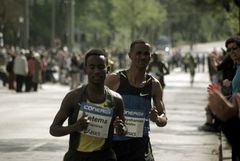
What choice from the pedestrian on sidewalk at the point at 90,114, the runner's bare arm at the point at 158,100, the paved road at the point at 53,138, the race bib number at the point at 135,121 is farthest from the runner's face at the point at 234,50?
the paved road at the point at 53,138

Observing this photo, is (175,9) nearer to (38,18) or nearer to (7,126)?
(38,18)

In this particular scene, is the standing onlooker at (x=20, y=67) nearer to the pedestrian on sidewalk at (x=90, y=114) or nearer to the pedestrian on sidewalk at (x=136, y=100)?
the pedestrian on sidewalk at (x=136, y=100)

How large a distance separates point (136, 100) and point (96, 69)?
154 centimetres

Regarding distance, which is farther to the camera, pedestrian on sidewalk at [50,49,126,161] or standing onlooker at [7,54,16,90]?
standing onlooker at [7,54,16,90]

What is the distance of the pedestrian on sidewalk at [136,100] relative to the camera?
818 cm

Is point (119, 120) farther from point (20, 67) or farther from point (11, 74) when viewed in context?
point (11, 74)

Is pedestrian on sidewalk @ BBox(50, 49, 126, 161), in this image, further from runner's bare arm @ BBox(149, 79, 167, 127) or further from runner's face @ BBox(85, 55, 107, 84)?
runner's bare arm @ BBox(149, 79, 167, 127)

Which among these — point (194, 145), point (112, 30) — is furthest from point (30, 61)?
point (112, 30)

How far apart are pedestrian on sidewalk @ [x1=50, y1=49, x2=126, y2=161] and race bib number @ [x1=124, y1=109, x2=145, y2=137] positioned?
1.38 meters

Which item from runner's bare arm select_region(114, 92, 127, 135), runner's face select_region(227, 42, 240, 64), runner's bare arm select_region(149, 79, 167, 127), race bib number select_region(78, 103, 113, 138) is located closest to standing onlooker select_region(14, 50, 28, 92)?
runner's face select_region(227, 42, 240, 64)

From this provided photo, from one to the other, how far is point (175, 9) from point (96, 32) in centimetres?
5635

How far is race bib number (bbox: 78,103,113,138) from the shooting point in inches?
267

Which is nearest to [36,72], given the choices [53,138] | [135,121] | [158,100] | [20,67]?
[20,67]

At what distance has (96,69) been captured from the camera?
6.76m
